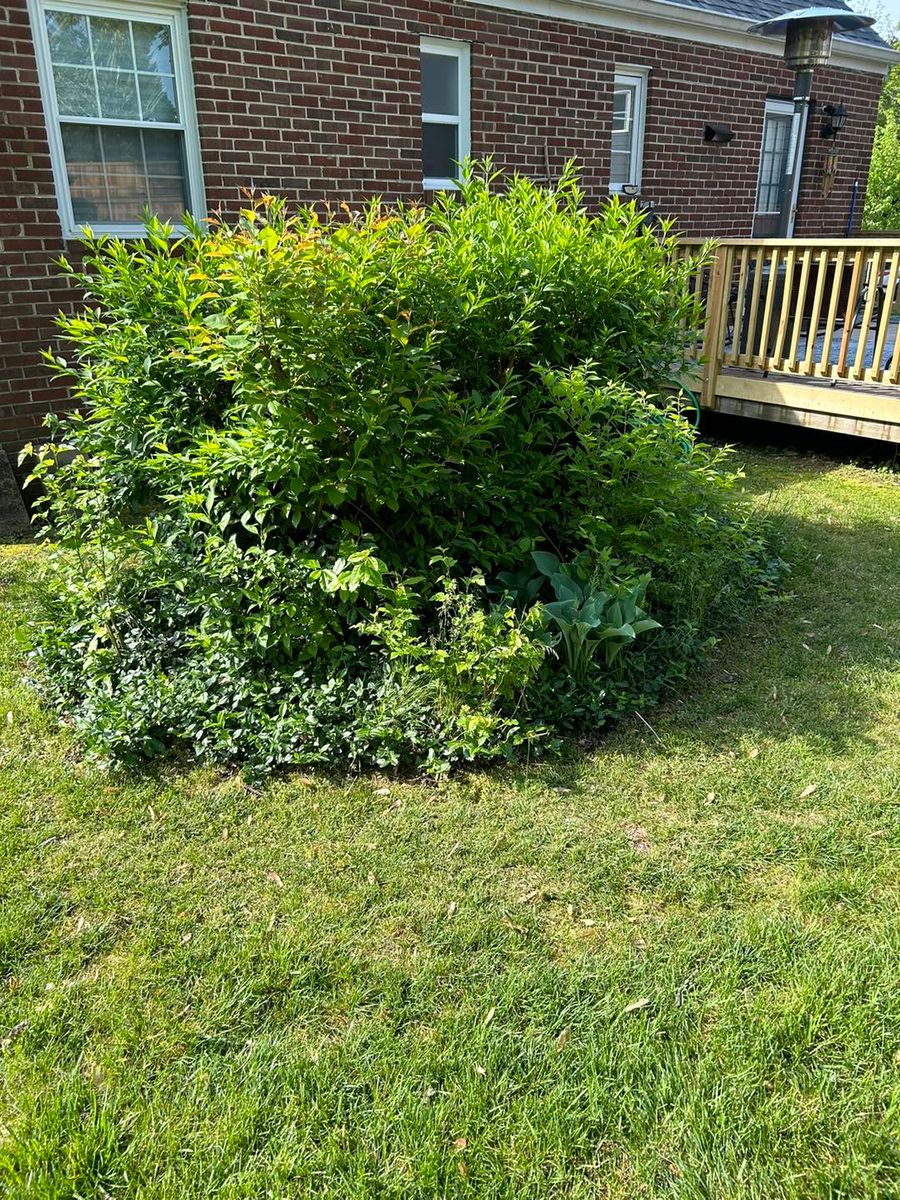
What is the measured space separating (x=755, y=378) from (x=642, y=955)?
6307 millimetres

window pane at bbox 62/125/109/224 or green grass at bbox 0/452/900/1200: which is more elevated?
window pane at bbox 62/125/109/224

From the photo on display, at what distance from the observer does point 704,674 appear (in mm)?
4004

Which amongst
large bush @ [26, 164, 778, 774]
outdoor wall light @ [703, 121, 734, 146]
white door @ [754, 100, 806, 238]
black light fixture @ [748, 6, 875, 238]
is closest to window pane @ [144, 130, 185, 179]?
large bush @ [26, 164, 778, 774]

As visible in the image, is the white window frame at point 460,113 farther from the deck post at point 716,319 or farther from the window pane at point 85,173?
the window pane at point 85,173

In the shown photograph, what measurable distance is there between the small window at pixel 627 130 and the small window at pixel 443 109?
7.75 ft

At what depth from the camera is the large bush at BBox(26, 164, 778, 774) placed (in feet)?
11.1

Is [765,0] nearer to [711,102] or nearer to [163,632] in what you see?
[711,102]

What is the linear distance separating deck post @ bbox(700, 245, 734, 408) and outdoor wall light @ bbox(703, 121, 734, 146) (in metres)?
4.98

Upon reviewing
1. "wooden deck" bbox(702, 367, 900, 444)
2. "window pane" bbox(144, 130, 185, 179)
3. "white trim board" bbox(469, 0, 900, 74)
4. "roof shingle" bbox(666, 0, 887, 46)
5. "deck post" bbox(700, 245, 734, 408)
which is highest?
"roof shingle" bbox(666, 0, 887, 46)

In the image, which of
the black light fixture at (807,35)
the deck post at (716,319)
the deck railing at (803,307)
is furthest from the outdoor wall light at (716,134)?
the deck post at (716,319)

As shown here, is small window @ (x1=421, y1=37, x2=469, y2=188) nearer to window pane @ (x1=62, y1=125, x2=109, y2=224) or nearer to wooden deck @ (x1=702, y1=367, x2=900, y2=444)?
window pane @ (x1=62, y1=125, x2=109, y2=224)

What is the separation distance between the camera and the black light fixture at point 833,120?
44.1 feet

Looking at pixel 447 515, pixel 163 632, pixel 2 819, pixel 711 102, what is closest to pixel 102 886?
pixel 2 819

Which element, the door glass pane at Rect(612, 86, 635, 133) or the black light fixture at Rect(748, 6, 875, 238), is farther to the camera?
the door glass pane at Rect(612, 86, 635, 133)
